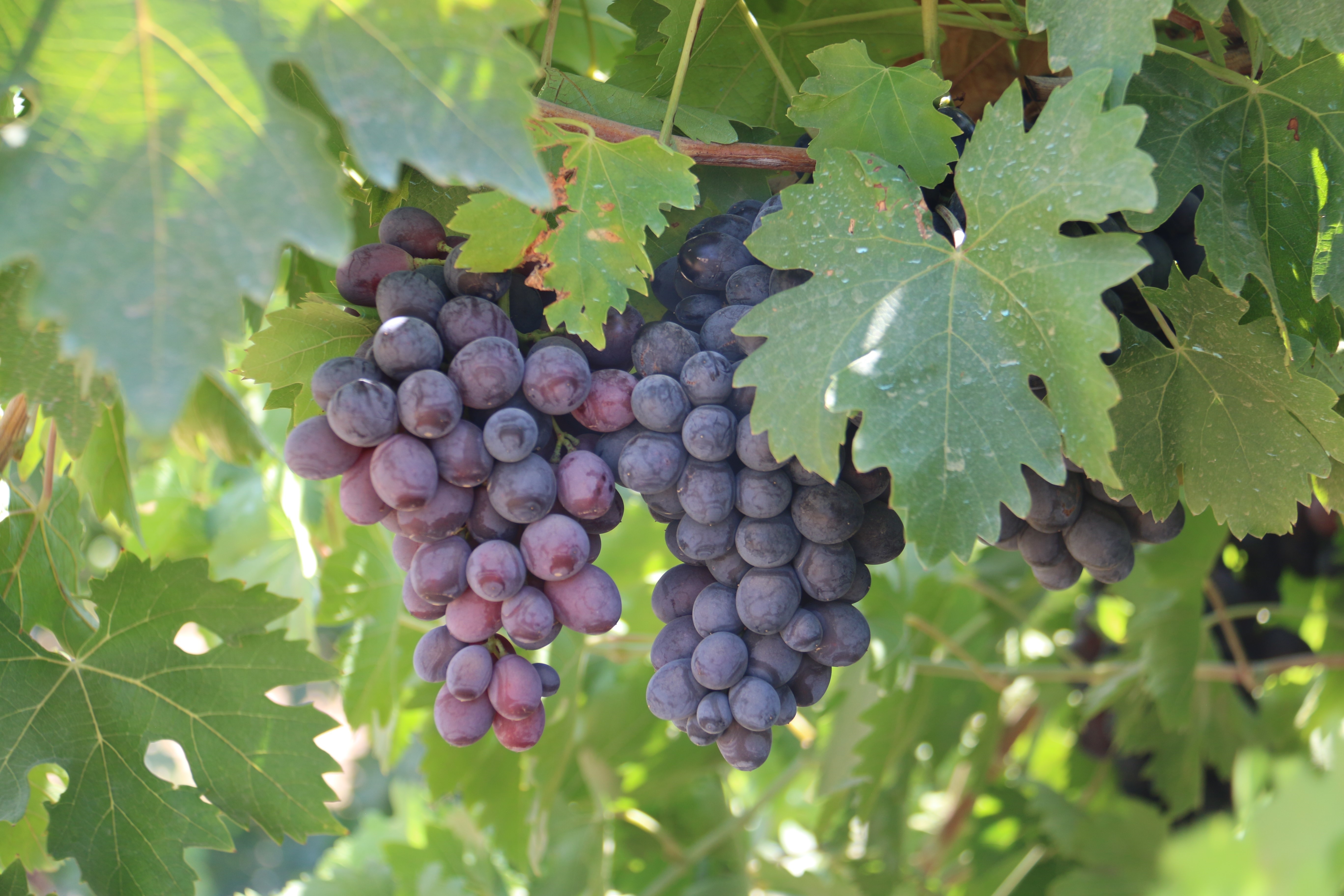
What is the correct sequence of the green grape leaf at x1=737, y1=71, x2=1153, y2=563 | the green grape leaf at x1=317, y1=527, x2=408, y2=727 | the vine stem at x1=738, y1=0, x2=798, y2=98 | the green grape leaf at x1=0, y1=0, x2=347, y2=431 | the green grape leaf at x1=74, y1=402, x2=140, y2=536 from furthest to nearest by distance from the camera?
the green grape leaf at x1=317, y1=527, x2=408, y2=727
the green grape leaf at x1=74, y1=402, x2=140, y2=536
the vine stem at x1=738, y1=0, x2=798, y2=98
the green grape leaf at x1=737, y1=71, x2=1153, y2=563
the green grape leaf at x1=0, y1=0, x2=347, y2=431

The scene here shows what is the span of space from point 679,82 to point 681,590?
1.37ft

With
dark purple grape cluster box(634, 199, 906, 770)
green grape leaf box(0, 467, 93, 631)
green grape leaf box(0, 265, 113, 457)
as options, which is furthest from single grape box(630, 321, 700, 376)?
green grape leaf box(0, 467, 93, 631)

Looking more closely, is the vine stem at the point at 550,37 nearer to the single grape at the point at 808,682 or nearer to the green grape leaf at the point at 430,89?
the green grape leaf at the point at 430,89

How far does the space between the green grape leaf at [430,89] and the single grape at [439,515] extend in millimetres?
225

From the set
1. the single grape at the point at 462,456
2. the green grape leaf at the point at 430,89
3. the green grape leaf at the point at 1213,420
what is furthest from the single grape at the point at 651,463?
the green grape leaf at the point at 1213,420

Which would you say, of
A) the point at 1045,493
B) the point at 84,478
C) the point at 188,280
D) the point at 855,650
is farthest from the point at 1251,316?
the point at 84,478

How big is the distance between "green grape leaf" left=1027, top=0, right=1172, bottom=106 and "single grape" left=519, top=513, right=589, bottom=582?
48cm

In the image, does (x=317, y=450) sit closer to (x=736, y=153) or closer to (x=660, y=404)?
(x=660, y=404)

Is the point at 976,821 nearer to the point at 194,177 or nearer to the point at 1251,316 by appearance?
the point at 1251,316

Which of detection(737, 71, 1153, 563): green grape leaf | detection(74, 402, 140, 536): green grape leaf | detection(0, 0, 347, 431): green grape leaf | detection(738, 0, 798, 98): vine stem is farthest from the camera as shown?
detection(74, 402, 140, 536): green grape leaf

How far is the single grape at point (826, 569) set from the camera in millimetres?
704

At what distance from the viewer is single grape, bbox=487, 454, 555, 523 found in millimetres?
662

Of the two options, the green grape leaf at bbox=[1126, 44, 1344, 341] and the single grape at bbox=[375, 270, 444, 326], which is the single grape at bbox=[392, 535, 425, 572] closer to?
the single grape at bbox=[375, 270, 444, 326]

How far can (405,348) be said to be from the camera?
654 millimetres
